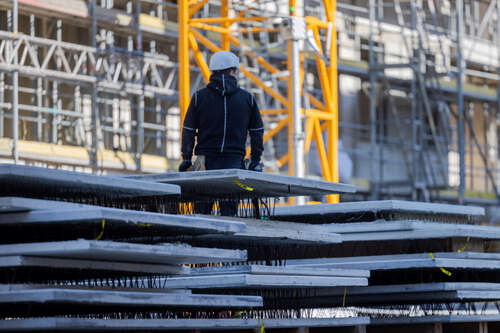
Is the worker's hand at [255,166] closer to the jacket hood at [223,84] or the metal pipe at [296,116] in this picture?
the jacket hood at [223,84]

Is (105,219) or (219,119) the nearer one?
(105,219)

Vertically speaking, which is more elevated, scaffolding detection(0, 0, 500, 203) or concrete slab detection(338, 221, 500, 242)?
scaffolding detection(0, 0, 500, 203)

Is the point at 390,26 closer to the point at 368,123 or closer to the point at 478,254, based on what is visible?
the point at 368,123

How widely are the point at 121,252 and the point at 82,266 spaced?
1.19 ft

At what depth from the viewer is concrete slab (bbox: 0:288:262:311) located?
580 cm

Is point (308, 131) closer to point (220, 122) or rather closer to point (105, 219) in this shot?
point (220, 122)

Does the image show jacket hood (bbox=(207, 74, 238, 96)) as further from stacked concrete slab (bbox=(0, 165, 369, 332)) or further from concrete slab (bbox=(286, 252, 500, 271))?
concrete slab (bbox=(286, 252, 500, 271))

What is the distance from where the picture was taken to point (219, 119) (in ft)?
27.2

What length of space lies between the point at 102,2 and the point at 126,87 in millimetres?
1743

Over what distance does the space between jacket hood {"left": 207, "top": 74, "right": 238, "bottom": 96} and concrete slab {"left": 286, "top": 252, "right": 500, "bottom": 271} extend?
4.37 feet

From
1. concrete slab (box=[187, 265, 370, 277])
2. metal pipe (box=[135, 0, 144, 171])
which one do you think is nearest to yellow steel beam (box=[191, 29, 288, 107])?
metal pipe (box=[135, 0, 144, 171])

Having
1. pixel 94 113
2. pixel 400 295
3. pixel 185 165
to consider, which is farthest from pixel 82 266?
pixel 94 113

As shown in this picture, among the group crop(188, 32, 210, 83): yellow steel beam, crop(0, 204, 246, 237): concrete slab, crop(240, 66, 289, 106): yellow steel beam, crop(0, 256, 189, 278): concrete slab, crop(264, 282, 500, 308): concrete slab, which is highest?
crop(188, 32, 210, 83): yellow steel beam

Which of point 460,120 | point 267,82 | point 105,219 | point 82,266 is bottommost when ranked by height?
point 82,266
